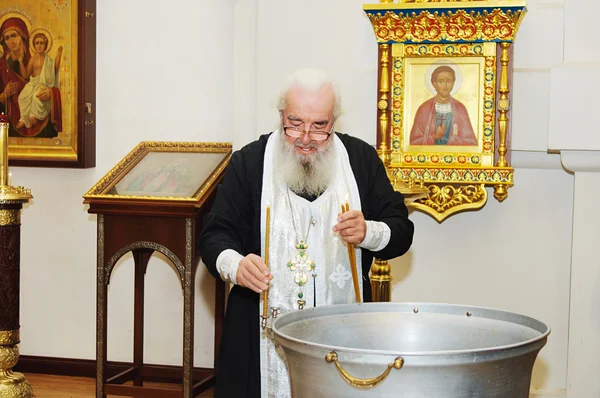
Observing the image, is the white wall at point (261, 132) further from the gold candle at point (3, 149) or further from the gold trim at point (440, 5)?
the gold candle at point (3, 149)

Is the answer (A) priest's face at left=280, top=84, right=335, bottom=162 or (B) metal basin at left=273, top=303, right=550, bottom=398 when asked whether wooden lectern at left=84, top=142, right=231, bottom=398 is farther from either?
(B) metal basin at left=273, top=303, right=550, bottom=398

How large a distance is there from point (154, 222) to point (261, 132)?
37.3 inches

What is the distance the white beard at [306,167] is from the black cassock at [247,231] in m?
0.07

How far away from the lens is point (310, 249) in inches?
135

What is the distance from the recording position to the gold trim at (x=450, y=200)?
498cm

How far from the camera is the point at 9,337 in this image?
486 cm

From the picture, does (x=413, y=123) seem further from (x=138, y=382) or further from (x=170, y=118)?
(x=138, y=382)

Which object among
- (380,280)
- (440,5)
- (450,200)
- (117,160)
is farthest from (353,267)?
(117,160)

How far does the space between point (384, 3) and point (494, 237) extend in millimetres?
1449

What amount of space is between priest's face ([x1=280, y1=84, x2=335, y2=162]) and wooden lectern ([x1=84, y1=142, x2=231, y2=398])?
133 centimetres

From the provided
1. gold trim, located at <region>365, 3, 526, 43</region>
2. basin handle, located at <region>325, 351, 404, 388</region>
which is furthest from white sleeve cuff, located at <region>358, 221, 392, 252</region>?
gold trim, located at <region>365, 3, 526, 43</region>

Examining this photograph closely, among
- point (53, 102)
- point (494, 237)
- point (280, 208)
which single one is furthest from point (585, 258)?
point (53, 102)

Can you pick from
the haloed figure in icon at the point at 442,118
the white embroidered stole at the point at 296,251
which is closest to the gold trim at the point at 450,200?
the haloed figure in icon at the point at 442,118

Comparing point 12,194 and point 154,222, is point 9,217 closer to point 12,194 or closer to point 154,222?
point 12,194
